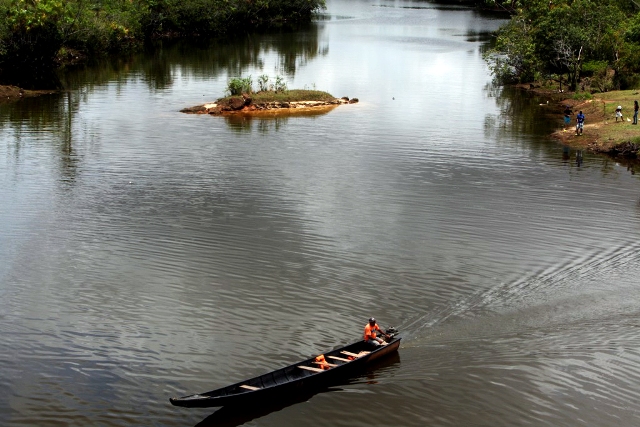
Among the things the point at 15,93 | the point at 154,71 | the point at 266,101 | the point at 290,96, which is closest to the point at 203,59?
the point at 154,71

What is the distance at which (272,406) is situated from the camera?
23969 millimetres

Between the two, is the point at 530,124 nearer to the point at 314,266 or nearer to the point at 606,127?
the point at 606,127

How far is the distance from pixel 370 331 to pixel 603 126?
131 ft

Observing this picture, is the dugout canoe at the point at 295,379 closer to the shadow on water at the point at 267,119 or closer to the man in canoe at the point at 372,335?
the man in canoe at the point at 372,335

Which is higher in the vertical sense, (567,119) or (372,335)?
(567,119)

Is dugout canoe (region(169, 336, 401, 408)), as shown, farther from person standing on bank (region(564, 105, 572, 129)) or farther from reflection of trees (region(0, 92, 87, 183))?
person standing on bank (region(564, 105, 572, 129))

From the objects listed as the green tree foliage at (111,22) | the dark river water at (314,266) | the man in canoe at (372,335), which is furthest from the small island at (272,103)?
the man in canoe at (372,335)

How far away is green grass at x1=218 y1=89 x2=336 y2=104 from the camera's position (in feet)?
227

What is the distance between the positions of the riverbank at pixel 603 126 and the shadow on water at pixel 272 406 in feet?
111

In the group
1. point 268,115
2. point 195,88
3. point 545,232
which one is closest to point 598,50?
point 268,115

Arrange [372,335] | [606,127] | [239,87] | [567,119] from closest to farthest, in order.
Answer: [372,335] < [606,127] < [567,119] < [239,87]

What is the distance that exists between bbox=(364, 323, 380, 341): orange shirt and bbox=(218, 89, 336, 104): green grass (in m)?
44.8

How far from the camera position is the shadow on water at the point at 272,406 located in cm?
2316

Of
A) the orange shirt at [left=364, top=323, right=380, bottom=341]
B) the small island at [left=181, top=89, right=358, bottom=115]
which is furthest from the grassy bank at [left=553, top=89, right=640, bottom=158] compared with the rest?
the orange shirt at [left=364, top=323, right=380, bottom=341]
